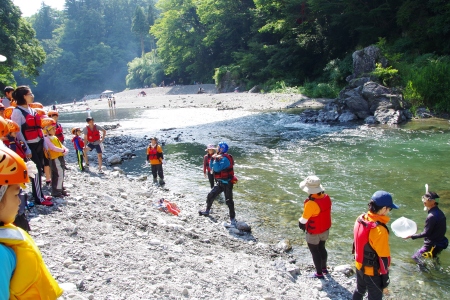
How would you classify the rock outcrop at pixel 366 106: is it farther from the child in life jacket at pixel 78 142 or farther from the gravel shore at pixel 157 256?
the gravel shore at pixel 157 256

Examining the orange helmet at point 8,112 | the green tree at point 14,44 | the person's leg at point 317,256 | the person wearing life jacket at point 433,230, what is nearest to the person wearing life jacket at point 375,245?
the person's leg at point 317,256

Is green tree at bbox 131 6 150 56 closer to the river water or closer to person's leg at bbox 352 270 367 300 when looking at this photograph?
the river water

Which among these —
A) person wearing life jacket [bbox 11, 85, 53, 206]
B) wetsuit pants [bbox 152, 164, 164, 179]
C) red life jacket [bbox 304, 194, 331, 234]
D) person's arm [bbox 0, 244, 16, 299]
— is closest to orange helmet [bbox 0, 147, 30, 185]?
person's arm [bbox 0, 244, 16, 299]

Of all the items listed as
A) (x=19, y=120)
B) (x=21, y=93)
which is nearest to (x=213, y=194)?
(x=19, y=120)

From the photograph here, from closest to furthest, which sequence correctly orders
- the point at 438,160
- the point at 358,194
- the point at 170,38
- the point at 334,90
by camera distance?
1. the point at 358,194
2. the point at 438,160
3. the point at 334,90
4. the point at 170,38

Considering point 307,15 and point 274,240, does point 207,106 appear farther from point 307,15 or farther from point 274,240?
point 274,240

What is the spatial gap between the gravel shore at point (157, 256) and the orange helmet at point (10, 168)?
212 cm

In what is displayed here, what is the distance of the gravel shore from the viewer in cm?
424

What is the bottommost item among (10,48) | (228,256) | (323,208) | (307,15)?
(228,256)

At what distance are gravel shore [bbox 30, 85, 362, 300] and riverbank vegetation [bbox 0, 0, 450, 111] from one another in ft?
71.5

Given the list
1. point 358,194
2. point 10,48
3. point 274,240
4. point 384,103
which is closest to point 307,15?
point 384,103

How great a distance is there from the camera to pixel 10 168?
2021 mm

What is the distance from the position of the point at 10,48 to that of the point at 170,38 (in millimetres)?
38398

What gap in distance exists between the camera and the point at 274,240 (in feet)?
24.6
